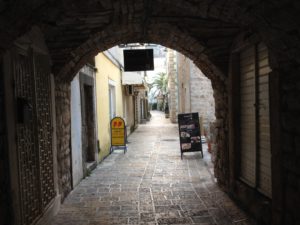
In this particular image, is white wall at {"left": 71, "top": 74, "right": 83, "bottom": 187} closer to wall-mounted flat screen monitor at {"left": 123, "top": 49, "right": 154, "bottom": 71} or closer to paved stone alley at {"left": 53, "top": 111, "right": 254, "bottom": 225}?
paved stone alley at {"left": 53, "top": 111, "right": 254, "bottom": 225}

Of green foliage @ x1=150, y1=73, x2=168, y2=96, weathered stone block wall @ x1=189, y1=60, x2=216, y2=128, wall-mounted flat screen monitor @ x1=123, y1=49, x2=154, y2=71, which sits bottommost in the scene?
weathered stone block wall @ x1=189, y1=60, x2=216, y2=128

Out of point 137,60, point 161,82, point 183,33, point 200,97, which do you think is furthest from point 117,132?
point 161,82

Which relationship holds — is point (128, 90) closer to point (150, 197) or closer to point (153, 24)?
point (150, 197)

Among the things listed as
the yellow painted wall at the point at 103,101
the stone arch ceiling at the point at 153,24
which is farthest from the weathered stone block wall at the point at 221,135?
the yellow painted wall at the point at 103,101

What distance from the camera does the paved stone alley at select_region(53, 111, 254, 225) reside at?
14.9 ft

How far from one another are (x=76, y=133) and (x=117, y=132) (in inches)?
142

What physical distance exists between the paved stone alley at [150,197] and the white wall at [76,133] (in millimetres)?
255

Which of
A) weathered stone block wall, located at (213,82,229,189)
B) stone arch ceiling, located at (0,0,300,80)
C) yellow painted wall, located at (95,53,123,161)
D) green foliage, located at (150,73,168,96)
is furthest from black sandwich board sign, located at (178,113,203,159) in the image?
green foliage, located at (150,73,168,96)

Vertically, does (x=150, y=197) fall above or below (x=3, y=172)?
below

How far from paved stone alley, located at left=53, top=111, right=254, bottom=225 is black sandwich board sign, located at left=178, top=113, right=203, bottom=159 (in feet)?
1.57

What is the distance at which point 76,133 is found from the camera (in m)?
6.70

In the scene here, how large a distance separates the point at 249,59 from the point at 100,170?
462cm

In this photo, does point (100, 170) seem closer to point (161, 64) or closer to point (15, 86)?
point (15, 86)

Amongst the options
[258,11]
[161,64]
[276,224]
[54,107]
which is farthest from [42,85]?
[161,64]
